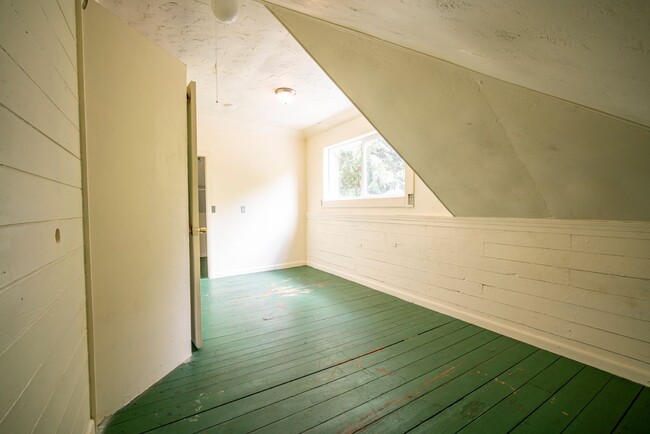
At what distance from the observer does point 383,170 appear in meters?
3.90

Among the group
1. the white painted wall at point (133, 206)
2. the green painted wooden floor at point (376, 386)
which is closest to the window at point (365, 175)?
the green painted wooden floor at point (376, 386)

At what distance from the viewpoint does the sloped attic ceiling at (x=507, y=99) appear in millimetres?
825

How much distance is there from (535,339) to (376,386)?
147cm

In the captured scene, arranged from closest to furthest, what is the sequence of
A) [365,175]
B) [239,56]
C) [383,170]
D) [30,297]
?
1. [30,297]
2. [239,56]
3. [383,170]
4. [365,175]

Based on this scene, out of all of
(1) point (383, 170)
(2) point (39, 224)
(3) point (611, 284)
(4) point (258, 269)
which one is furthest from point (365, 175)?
(2) point (39, 224)

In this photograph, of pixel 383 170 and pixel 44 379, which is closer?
pixel 44 379

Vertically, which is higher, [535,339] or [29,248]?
[29,248]

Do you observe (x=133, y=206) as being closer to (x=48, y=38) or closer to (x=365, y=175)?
(x=48, y=38)

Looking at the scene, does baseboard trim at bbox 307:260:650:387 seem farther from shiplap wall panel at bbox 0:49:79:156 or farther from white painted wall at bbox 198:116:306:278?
shiplap wall panel at bbox 0:49:79:156

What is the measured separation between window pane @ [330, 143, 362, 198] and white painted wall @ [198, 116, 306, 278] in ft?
2.69

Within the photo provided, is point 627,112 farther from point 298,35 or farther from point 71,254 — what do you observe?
point 71,254

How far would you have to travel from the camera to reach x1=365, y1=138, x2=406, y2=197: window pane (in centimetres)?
363

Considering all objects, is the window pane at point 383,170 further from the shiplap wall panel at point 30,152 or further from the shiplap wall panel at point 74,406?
the shiplap wall panel at point 74,406

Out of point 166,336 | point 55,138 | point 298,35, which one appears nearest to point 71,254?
point 55,138
